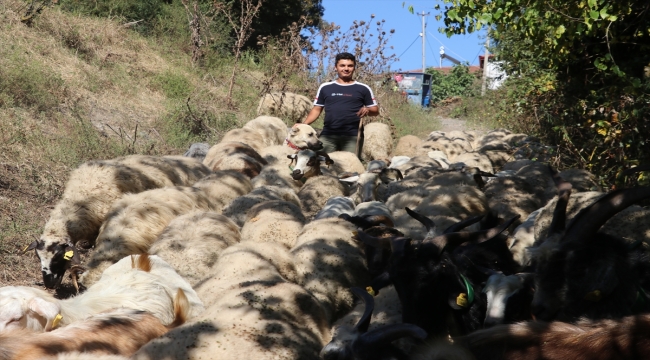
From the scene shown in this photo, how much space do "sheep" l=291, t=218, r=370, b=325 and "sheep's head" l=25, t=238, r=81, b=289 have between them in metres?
2.69

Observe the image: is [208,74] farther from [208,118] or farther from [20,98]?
[20,98]

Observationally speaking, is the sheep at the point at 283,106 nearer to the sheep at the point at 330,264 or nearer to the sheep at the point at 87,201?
the sheep at the point at 87,201

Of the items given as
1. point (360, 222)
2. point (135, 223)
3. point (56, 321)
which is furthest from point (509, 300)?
point (135, 223)

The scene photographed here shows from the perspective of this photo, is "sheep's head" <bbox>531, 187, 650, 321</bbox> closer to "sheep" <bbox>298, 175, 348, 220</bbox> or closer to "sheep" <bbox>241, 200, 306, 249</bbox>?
"sheep" <bbox>241, 200, 306, 249</bbox>


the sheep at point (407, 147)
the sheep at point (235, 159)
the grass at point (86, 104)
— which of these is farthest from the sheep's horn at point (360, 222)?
the sheep at point (407, 147)

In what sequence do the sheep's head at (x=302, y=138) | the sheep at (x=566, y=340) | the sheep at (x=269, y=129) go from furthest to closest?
the sheep at (x=269, y=129) → the sheep's head at (x=302, y=138) → the sheep at (x=566, y=340)

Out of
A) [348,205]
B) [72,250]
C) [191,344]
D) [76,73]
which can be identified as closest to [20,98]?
[76,73]

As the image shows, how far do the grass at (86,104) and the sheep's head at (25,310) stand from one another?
313 centimetres

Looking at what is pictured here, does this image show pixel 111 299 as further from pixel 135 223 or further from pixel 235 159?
pixel 235 159

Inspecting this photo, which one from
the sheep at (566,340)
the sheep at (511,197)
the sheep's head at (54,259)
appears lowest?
the sheep's head at (54,259)

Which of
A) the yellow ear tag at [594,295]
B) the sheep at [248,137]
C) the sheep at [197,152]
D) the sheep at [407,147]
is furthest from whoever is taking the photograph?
the sheep at [407,147]

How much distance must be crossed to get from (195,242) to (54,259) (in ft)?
6.40

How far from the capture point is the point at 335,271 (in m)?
6.20

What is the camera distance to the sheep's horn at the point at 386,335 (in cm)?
386
